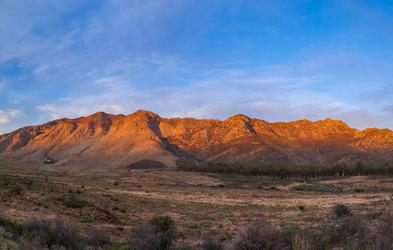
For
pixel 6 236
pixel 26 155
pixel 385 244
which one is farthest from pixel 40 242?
pixel 26 155

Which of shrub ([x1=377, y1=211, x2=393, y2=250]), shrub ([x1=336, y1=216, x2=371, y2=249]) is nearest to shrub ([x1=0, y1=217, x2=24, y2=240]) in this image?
shrub ([x1=377, y1=211, x2=393, y2=250])

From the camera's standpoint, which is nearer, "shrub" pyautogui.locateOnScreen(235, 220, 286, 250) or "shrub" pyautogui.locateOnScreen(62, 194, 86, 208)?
"shrub" pyautogui.locateOnScreen(235, 220, 286, 250)

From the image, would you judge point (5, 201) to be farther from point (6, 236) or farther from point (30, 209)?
point (6, 236)

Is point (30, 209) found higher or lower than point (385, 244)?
lower

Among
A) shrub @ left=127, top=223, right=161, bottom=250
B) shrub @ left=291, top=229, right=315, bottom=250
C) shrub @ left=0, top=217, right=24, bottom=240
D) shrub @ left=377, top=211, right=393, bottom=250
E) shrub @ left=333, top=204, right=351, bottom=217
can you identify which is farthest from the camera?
shrub @ left=333, top=204, right=351, bottom=217

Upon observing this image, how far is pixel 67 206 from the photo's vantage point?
20.2m

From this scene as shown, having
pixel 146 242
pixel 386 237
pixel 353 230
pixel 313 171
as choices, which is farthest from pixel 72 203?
pixel 313 171

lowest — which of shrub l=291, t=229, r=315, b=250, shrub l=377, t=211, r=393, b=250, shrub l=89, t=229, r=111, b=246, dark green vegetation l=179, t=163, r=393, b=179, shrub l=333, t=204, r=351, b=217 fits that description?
dark green vegetation l=179, t=163, r=393, b=179

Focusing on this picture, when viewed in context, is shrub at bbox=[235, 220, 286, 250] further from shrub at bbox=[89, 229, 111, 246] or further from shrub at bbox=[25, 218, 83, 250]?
shrub at bbox=[89, 229, 111, 246]

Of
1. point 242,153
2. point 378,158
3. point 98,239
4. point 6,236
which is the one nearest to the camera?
point 6,236

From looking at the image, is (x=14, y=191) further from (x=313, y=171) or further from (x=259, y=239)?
A: (x=313, y=171)

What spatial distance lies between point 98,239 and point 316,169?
117056 millimetres

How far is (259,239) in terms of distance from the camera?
25.8ft

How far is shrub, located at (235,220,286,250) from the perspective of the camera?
775cm
